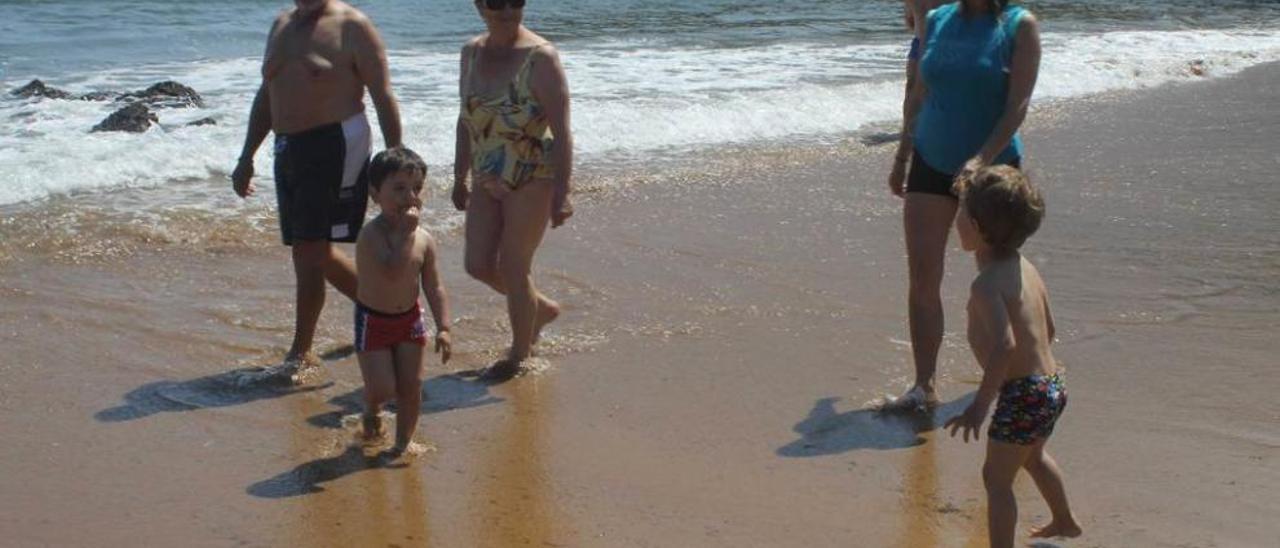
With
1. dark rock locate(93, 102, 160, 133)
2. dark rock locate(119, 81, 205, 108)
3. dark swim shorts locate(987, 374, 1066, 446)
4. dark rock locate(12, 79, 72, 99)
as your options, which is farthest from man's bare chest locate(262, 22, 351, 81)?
dark rock locate(12, 79, 72, 99)

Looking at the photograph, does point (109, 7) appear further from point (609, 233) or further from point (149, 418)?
point (149, 418)

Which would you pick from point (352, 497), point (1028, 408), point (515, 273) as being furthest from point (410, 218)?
point (1028, 408)

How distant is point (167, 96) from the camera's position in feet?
43.5

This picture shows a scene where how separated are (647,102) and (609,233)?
519 centimetres

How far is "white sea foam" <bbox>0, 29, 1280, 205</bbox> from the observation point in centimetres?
1010

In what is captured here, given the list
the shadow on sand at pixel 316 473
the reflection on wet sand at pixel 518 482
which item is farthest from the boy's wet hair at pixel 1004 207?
the shadow on sand at pixel 316 473

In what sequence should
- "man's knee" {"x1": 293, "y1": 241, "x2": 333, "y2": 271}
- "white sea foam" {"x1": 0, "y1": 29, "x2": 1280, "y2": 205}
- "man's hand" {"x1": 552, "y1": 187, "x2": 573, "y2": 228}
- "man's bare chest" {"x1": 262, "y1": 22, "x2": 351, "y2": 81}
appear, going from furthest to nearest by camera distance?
"white sea foam" {"x1": 0, "y1": 29, "x2": 1280, "y2": 205}, "man's knee" {"x1": 293, "y1": 241, "x2": 333, "y2": 271}, "man's bare chest" {"x1": 262, "y1": 22, "x2": 351, "y2": 81}, "man's hand" {"x1": 552, "y1": 187, "x2": 573, "y2": 228}

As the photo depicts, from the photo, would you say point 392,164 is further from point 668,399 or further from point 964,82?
point 964,82

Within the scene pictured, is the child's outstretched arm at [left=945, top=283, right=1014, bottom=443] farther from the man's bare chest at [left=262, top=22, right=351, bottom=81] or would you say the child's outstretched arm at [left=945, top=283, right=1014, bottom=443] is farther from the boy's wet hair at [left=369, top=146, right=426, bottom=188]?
the man's bare chest at [left=262, top=22, right=351, bottom=81]

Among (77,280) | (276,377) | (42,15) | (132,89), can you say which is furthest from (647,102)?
(42,15)

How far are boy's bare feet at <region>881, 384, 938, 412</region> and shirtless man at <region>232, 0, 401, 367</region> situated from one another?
200 centimetres

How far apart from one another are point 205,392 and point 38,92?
28.7ft

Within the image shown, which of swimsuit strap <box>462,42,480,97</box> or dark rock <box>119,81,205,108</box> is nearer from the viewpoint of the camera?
swimsuit strap <box>462,42,480,97</box>

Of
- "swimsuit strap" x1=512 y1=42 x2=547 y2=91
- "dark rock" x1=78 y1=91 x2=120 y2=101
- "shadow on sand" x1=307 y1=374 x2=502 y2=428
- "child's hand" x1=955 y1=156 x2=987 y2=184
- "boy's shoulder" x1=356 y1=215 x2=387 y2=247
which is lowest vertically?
"dark rock" x1=78 y1=91 x2=120 y2=101
